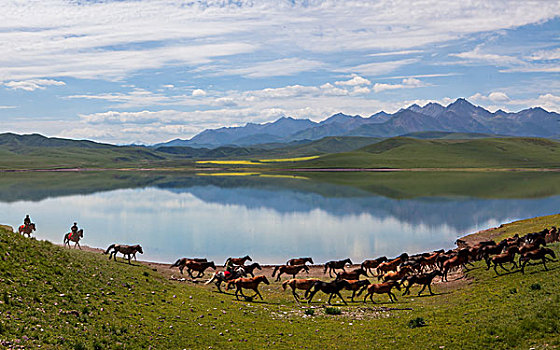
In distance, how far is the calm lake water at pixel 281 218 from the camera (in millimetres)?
43469

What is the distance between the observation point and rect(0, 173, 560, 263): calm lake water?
43.5m

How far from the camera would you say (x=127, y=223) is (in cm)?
5944

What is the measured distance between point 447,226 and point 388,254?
18.9 metres

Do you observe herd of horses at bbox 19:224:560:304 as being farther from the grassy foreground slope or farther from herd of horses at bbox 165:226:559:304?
the grassy foreground slope

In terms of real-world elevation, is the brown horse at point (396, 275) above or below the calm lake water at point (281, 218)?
above

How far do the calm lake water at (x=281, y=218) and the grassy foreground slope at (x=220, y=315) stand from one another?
19.1 metres

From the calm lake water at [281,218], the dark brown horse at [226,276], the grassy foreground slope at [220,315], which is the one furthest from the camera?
the calm lake water at [281,218]

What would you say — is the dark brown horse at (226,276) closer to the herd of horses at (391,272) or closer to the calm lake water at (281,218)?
the herd of horses at (391,272)

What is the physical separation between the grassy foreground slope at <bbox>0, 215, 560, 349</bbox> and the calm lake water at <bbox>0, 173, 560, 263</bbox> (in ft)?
62.8

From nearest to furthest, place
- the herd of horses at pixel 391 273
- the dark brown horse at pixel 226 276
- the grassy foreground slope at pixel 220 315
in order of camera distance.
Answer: the grassy foreground slope at pixel 220 315 → the herd of horses at pixel 391 273 → the dark brown horse at pixel 226 276

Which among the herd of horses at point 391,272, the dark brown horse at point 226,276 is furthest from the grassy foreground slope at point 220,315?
the dark brown horse at point 226,276

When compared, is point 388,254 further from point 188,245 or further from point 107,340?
point 107,340

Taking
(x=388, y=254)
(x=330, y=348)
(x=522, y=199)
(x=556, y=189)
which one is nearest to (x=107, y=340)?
(x=330, y=348)

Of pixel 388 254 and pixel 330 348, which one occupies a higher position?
pixel 330 348
